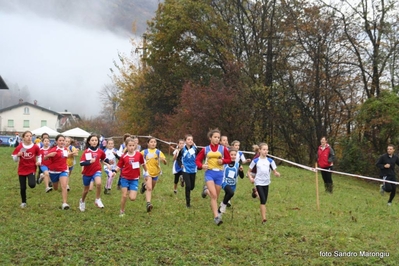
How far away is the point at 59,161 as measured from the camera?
11.8 m

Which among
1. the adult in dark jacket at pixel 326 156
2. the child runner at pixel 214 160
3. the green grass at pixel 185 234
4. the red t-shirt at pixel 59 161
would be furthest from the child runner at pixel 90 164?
the adult in dark jacket at pixel 326 156

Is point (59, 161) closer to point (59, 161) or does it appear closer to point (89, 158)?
point (59, 161)

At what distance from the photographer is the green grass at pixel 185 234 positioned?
738 centimetres

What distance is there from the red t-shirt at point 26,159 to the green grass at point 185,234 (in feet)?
2.99

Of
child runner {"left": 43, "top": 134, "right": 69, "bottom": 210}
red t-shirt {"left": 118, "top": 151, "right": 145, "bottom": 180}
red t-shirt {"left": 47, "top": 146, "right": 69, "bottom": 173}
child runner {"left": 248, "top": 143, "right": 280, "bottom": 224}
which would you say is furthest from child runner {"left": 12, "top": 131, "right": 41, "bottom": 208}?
child runner {"left": 248, "top": 143, "right": 280, "bottom": 224}

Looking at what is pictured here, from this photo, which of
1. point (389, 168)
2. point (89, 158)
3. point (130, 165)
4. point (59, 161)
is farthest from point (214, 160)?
point (389, 168)

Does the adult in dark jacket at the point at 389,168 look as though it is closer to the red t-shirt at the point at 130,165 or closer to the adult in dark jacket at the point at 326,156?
the adult in dark jacket at the point at 326,156

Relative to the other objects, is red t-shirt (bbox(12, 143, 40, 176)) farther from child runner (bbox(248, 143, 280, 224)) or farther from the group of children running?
child runner (bbox(248, 143, 280, 224))

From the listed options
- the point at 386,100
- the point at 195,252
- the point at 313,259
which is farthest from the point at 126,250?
the point at 386,100

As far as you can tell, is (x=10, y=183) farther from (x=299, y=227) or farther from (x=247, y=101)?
(x=247, y=101)

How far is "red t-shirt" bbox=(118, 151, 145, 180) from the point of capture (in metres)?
10.6

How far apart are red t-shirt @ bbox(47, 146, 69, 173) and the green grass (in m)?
0.91

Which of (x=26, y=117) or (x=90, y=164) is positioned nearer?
(x=90, y=164)

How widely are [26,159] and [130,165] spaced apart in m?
2.61
